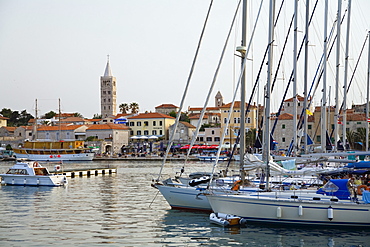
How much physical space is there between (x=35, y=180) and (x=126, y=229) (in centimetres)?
2103

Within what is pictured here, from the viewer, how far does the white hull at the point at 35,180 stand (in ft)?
131

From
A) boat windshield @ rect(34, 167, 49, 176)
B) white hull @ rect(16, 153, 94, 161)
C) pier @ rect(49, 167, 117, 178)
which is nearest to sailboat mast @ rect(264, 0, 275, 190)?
boat windshield @ rect(34, 167, 49, 176)

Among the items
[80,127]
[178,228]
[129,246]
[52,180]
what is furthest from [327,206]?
[80,127]

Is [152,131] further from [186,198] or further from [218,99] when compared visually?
[186,198]

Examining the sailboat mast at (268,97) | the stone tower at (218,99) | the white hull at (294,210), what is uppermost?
the stone tower at (218,99)

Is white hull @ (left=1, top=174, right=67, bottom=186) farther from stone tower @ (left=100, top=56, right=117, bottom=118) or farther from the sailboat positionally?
stone tower @ (left=100, top=56, right=117, bottom=118)

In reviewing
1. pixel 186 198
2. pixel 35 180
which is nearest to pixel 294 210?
pixel 186 198

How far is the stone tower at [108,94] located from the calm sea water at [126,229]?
14661 centimetres

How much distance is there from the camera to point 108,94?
582 feet

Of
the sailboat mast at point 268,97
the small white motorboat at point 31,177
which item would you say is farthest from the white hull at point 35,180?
the sailboat mast at point 268,97

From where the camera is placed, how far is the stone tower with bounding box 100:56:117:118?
17712 centimetres

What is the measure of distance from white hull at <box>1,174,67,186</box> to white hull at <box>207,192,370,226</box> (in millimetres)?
22259

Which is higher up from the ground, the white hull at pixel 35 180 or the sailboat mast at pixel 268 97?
the sailboat mast at pixel 268 97

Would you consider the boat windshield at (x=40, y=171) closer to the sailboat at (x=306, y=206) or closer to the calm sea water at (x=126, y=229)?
the calm sea water at (x=126, y=229)
